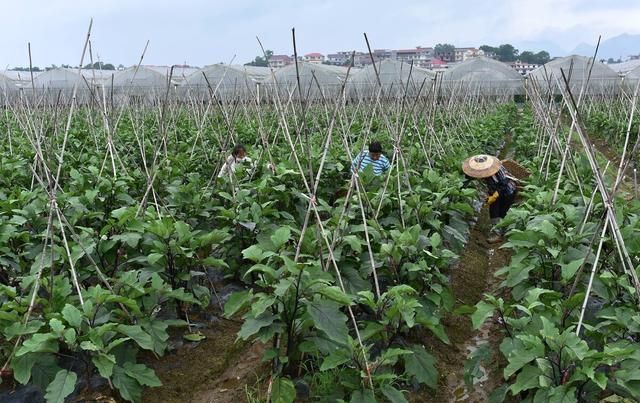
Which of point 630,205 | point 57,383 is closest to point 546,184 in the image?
point 630,205

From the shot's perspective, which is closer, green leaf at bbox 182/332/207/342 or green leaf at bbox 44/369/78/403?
green leaf at bbox 44/369/78/403

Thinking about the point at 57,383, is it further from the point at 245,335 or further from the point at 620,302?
the point at 620,302

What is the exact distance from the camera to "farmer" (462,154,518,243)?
661 centimetres

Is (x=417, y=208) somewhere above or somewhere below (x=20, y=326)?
Answer: above

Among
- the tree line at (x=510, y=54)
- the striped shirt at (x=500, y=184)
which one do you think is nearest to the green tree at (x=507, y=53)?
the tree line at (x=510, y=54)

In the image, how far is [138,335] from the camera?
3.10 meters

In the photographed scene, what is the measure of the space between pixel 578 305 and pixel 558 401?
2.81ft

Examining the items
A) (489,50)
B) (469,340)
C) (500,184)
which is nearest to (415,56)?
(489,50)

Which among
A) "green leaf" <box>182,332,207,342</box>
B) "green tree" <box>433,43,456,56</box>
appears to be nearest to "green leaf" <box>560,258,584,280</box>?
"green leaf" <box>182,332,207,342</box>

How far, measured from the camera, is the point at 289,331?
3.10 meters

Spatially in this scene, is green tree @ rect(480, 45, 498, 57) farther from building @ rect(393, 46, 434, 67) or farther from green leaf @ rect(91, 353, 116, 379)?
green leaf @ rect(91, 353, 116, 379)

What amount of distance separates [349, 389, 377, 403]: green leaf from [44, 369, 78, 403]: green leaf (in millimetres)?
1407

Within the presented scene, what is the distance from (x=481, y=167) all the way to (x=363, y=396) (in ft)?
14.5

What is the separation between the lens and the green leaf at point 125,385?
9.83ft
